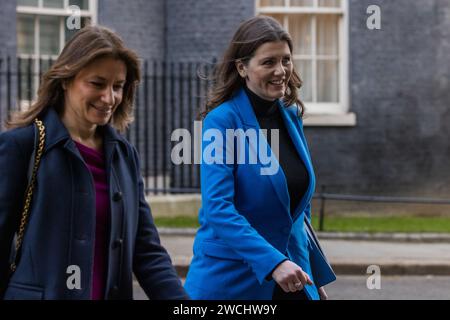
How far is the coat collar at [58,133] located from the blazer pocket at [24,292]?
46cm

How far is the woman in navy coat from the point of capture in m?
3.17

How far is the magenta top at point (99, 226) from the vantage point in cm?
328

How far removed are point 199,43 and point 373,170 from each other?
3526mm

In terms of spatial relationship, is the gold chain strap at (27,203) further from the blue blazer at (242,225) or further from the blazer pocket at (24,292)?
the blue blazer at (242,225)

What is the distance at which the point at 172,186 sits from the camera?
15.3 m

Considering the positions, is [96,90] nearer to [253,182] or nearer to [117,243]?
[117,243]

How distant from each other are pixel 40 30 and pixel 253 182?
11.8m

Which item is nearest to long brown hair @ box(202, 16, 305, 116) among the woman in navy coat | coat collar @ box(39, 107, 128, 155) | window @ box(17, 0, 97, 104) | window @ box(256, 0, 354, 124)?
the woman in navy coat

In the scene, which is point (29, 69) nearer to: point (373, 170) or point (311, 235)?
point (373, 170)

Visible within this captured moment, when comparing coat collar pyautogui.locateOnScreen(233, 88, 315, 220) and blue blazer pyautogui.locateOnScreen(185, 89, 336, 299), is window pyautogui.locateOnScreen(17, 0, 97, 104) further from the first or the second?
blue blazer pyautogui.locateOnScreen(185, 89, 336, 299)

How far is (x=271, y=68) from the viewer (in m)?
4.12

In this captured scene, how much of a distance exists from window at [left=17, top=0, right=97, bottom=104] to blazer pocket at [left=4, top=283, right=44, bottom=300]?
39.1ft

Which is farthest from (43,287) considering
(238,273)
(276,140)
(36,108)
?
(276,140)

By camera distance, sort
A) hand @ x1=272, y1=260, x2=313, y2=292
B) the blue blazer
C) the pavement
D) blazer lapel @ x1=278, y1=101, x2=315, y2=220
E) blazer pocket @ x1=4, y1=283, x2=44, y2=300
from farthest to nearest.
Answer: the pavement
blazer lapel @ x1=278, y1=101, x2=315, y2=220
the blue blazer
hand @ x1=272, y1=260, x2=313, y2=292
blazer pocket @ x1=4, y1=283, x2=44, y2=300
